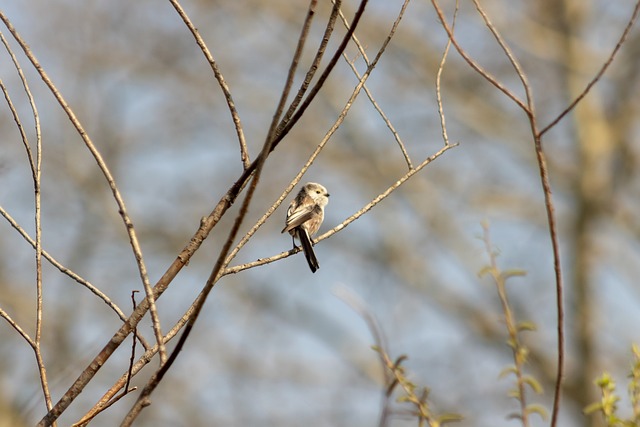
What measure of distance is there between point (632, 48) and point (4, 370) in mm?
10336

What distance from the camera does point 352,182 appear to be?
1402 centimetres

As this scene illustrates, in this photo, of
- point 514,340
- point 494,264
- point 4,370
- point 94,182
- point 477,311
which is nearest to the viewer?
point 514,340

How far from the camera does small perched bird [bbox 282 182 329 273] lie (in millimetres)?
4312

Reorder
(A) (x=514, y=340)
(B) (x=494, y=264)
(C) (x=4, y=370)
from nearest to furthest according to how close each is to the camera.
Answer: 1. (A) (x=514, y=340)
2. (B) (x=494, y=264)
3. (C) (x=4, y=370)

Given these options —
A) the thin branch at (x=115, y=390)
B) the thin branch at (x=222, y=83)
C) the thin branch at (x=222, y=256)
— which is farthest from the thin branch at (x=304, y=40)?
the thin branch at (x=115, y=390)

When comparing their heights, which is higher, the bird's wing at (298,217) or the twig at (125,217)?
the bird's wing at (298,217)

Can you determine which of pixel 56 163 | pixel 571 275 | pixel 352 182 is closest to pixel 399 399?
pixel 571 275

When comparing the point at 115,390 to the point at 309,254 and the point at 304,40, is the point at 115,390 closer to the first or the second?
the point at 304,40

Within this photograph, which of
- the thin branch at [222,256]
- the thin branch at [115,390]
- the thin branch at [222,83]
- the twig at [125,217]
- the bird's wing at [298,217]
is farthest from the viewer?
the bird's wing at [298,217]

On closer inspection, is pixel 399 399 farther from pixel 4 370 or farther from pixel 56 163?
pixel 56 163

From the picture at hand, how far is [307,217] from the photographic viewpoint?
4.76 meters

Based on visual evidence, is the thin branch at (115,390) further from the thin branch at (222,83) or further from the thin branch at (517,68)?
the thin branch at (517,68)

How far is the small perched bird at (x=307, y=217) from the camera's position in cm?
431

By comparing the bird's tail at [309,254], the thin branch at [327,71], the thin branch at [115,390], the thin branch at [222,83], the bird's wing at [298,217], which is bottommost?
the thin branch at [115,390]
